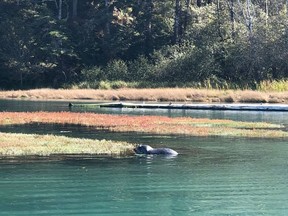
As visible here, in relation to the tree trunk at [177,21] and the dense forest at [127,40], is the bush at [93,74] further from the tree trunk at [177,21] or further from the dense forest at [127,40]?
the tree trunk at [177,21]

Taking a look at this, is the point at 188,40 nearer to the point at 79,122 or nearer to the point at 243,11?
the point at 243,11

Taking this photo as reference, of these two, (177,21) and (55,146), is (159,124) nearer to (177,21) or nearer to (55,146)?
(55,146)

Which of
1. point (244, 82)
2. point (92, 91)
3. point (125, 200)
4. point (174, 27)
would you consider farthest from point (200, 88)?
point (125, 200)

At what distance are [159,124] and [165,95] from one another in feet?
86.0

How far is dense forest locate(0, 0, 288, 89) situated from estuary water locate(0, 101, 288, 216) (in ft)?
151

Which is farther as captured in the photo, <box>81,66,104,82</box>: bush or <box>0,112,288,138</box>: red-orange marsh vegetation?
<box>81,66,104,82</box>: bush

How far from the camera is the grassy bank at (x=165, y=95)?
184 ft

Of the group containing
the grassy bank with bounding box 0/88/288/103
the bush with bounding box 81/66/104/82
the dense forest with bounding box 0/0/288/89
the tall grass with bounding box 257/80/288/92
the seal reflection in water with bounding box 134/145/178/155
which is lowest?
the seal reflection in water with bounding box 134/145/178/155

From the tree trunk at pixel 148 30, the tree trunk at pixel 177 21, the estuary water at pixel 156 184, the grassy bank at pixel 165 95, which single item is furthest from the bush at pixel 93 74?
the estuary water at pixel 156 184

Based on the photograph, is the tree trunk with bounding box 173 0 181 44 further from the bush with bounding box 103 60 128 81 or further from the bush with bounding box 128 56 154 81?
the bush with bounding box 103 60 128 81

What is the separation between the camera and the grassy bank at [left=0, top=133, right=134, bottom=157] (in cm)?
2253

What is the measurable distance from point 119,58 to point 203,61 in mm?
13337

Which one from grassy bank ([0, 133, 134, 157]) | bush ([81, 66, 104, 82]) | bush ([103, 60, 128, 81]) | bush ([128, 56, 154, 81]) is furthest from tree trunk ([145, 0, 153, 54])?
grassy bank ([0, 133, 134, 157])

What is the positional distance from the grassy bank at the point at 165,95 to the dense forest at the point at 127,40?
6836mm
